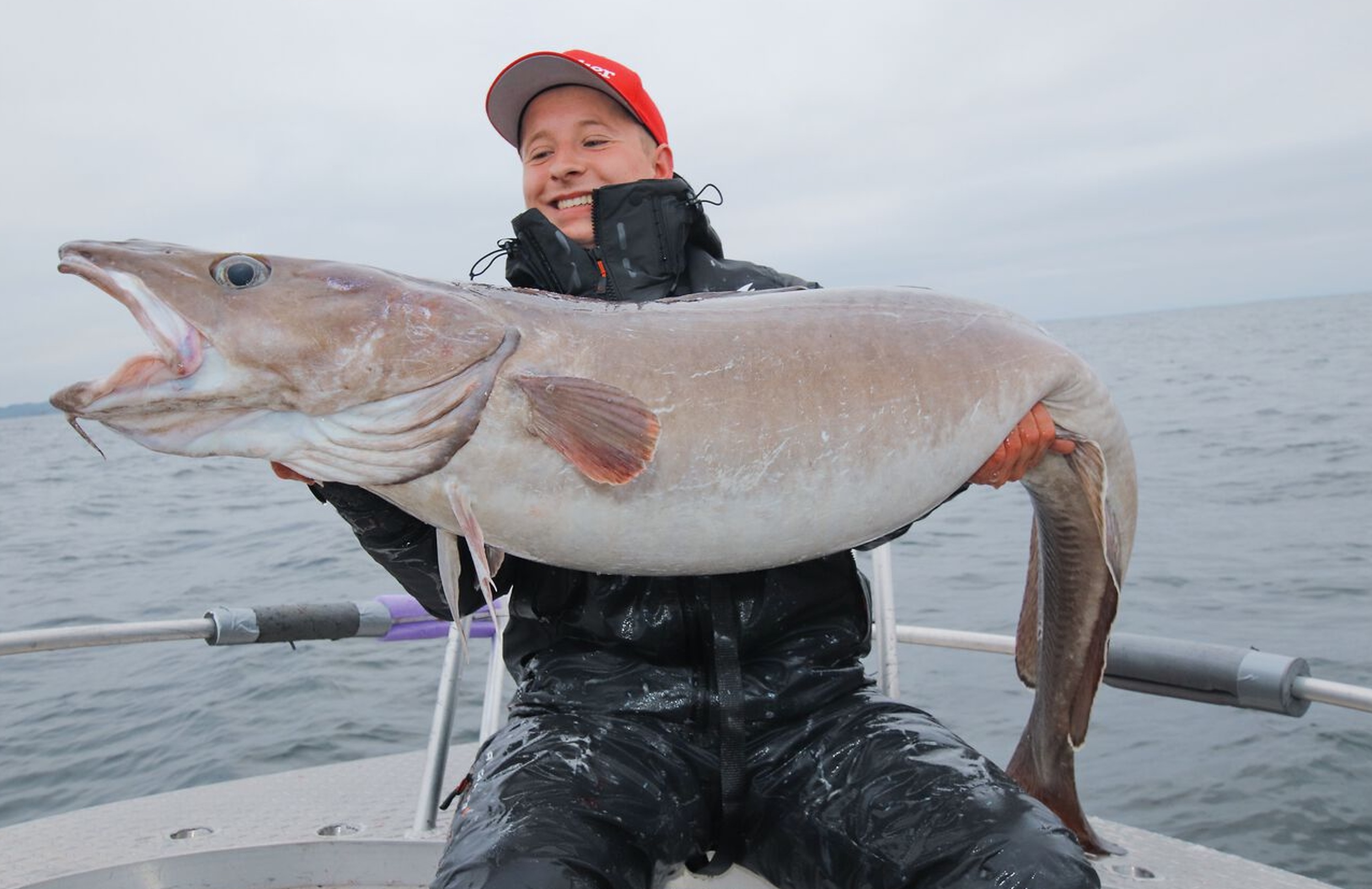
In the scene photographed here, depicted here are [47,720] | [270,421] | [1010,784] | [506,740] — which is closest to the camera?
[270,421]

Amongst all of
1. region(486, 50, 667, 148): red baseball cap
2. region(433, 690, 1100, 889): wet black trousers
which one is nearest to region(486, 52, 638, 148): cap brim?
region(486, 50, 667, 148): red baseball cap

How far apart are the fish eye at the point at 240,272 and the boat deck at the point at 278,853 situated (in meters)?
1.88

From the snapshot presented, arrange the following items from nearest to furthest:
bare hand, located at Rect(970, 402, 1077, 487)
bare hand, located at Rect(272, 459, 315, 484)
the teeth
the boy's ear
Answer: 1. bare hand, located at Rect(272, 459, 315, 484)
2. bare hand, located at Rect(970, 402, 1077, 487)
3. the teeth
4. the boy's ear

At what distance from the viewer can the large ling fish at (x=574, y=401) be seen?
209 centimetres

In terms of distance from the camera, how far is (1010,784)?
235 cm

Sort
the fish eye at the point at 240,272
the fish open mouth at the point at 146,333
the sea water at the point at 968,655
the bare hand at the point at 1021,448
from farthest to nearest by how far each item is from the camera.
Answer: the sea water at the point at 968,655 → the bare hand at the point at 1021,448 → the fish eye at the point at 240,272 → the fish open mouth at the point at 146,333

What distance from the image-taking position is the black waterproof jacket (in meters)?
2.60

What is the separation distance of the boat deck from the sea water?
5.68ft

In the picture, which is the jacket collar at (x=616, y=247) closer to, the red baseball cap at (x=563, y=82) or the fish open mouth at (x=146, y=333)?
the red baseball cap at (x=563, y=82)

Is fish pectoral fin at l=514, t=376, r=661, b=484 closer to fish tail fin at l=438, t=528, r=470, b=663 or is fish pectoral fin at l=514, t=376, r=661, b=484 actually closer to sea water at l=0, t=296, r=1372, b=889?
fish tail fin at l=438, t=528, r=470, b=663

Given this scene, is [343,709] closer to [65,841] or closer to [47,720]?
[47,720]

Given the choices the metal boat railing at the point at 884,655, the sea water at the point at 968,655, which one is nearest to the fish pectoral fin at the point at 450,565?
the metal boat railing at the point at 884,655

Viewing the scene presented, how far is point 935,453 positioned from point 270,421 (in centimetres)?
143

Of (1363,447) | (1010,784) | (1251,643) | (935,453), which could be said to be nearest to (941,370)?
(935,453)
